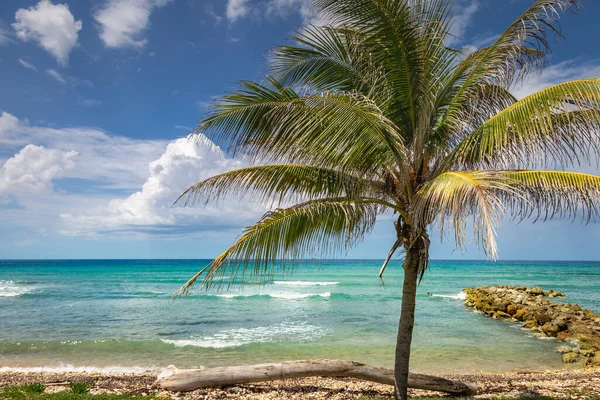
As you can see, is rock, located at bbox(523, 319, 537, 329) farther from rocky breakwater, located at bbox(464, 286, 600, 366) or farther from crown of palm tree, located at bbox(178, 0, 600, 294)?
crown of palm tree, located at bbox(178, 0, 600, 294)

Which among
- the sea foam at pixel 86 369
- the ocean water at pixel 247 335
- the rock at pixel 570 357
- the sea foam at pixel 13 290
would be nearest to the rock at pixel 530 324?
the ocean water at pixel 247 335

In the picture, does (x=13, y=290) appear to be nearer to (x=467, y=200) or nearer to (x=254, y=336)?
(x=254, y=336)

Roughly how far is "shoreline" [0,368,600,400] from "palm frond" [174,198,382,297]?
3.27 m

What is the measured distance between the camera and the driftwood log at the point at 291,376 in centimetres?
797

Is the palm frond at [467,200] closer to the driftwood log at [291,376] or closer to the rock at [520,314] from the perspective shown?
the driftwood log at [291,376]

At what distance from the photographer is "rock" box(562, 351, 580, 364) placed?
42.2 ft

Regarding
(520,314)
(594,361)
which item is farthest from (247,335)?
(520,314)

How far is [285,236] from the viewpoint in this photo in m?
5.86

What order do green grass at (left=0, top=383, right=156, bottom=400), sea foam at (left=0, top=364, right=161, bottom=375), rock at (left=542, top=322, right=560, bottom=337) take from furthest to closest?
rock at (left=542, top=322, right=560, bottom=337) → sea foam at (left=0, top=364, right=161, bottom=375) → green grass at (left=0, top=383, right=156, bottom=400)

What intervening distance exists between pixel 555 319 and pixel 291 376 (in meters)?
15.2

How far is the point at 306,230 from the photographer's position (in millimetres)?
6082

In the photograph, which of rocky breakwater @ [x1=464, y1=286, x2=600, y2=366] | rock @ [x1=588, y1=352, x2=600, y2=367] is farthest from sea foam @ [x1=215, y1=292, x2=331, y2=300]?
rock @ [x1=588, y1=352, x2=600, y2=367]

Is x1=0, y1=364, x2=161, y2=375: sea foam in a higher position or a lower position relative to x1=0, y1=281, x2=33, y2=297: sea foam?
higher

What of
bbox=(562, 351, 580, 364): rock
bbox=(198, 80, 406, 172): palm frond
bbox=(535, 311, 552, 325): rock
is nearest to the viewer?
bbox=(198, 80, 406, 172): palm frond
